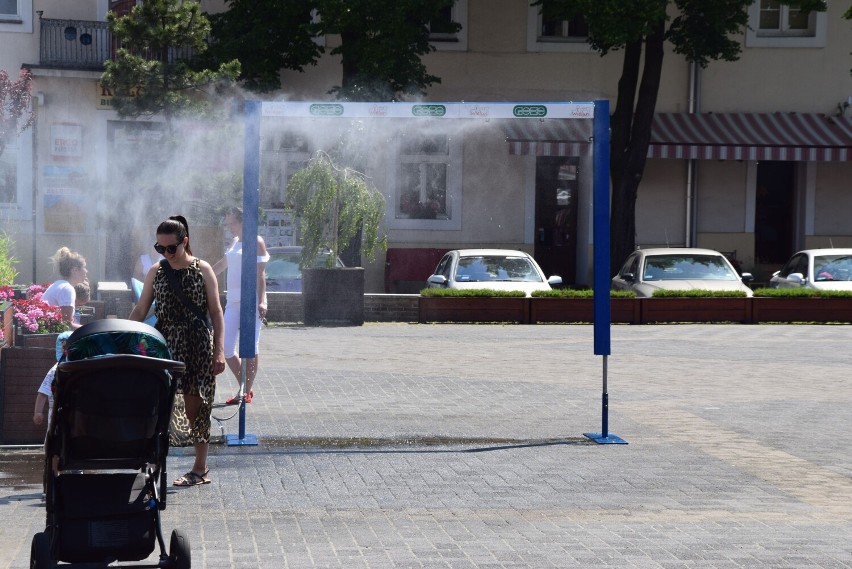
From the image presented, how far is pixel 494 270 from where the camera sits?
74.6 ft

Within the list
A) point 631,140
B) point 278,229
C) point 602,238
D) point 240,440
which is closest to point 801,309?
point 631,140

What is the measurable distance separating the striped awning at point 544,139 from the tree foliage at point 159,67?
21.0 feet

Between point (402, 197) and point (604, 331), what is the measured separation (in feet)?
63.3

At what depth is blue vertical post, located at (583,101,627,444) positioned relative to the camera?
10547 millimetres

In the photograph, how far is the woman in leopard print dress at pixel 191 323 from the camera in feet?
27.8

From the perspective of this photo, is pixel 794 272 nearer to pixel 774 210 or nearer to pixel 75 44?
pixel 774 210

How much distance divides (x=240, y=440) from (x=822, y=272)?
16.2 meters

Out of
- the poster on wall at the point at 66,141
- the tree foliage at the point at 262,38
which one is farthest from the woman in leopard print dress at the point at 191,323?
the poster on wall at the point at 66,141

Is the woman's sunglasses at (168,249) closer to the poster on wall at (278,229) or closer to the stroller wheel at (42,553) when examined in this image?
the stroller wheel at (42,553)

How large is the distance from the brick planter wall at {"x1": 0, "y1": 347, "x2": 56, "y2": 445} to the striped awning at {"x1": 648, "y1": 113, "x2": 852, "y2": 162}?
69.1 ft

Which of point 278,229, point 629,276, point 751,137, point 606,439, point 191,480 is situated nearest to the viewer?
point 191,480

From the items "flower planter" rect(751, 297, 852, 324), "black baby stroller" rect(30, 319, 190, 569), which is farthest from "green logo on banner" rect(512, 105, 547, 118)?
"flower planter" rect(751, 297, 852, 324)

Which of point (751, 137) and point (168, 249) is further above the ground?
point (751, 137)

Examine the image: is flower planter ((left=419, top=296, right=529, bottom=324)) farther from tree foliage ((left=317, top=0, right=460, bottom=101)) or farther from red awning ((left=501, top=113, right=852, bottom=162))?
red awning ((left=501, top=113, right=852, bottom=162))
